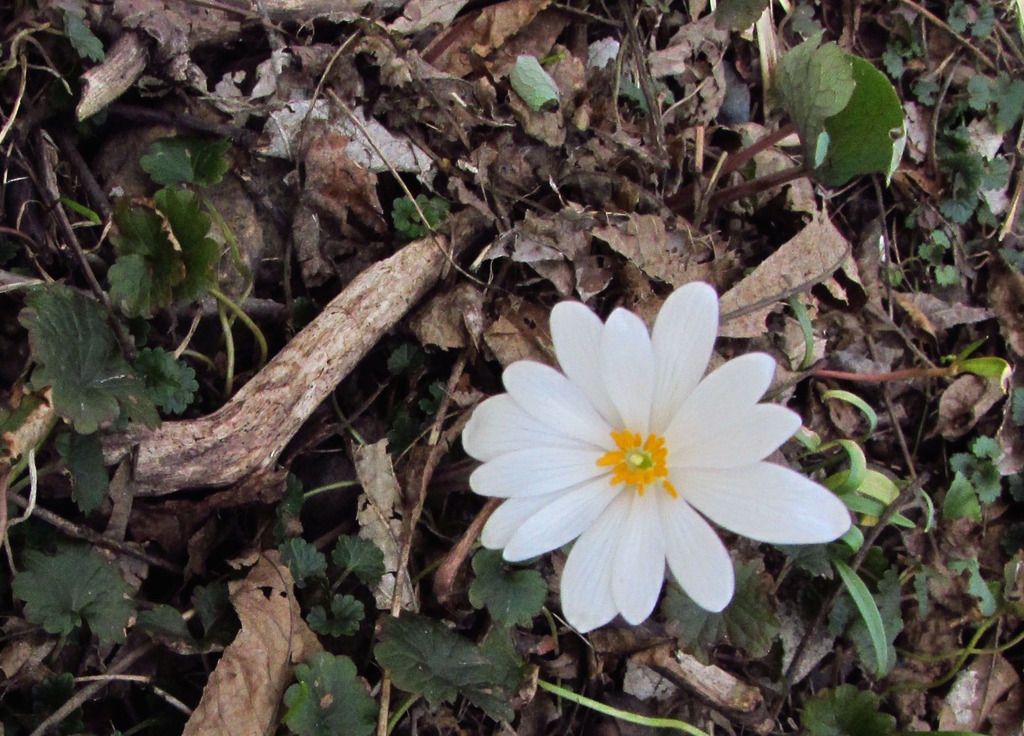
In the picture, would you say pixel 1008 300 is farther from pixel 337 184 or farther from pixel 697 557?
pixel 337 184

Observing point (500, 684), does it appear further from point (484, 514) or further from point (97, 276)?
point (97, 276)

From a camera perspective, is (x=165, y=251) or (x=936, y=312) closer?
(x=165, y=251)

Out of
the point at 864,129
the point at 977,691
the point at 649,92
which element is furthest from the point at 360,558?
the point at 977,691

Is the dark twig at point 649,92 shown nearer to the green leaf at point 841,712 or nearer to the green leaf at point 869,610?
the green leaf at point 869,610

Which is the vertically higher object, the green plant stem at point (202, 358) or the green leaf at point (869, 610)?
the green plant stem at point (202, 358)

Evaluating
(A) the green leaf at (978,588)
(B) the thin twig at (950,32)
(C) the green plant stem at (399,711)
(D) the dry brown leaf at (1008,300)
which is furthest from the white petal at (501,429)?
(B) the thin twig at (950,32)
